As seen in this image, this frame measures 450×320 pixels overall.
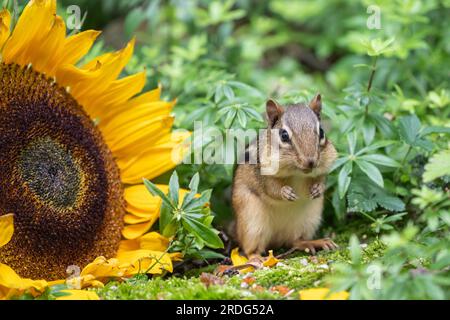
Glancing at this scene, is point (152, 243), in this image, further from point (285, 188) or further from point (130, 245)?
point (285, 188)

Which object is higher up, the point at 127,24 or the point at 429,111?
the point at 127,24

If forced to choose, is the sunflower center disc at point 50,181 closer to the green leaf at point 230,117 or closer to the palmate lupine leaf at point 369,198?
the green leaf at point 230,117

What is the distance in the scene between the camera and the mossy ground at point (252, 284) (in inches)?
151

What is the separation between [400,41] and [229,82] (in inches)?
78.7

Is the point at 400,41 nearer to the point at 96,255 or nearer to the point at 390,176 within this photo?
the point at 390,176

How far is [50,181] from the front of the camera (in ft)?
13.8

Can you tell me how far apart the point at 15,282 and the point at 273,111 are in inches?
76.9

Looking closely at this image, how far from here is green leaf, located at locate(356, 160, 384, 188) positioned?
468cm

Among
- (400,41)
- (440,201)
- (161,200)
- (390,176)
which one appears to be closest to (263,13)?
(400,41)

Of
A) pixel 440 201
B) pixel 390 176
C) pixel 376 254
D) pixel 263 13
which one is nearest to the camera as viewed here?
pixel 440 201

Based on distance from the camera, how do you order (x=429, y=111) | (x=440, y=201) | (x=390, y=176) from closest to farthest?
(x=440, y=201) → (x=390, y=176) → (x=429, y=111)

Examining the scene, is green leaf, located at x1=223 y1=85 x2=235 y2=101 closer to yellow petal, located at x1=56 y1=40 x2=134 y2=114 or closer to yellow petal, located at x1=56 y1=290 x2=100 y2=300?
yellow petal, located at x1=56 y1=40 x2=134 y2=114

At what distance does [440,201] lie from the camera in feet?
12.3

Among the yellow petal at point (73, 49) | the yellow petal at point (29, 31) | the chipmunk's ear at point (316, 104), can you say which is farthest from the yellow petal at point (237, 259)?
the yellow petal at point (29, 31)
